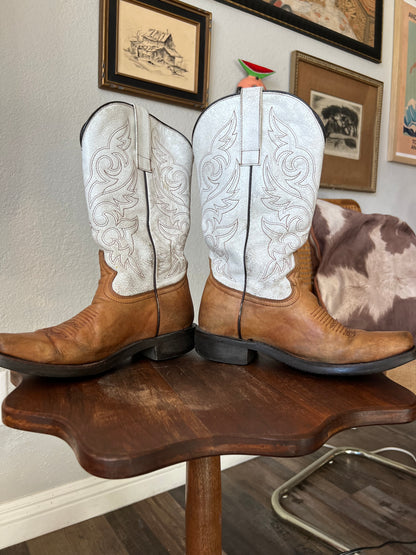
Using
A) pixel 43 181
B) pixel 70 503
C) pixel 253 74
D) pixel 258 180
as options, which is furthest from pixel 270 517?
pixel 253 74

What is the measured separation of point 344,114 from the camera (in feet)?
5.34

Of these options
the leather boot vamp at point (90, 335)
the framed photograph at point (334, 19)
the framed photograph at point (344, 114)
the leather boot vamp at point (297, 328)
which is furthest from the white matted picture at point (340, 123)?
the leather boot vamp at point (90, 335)

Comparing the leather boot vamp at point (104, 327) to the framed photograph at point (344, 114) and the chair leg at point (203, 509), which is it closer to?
the chair leg at point (203, 509)

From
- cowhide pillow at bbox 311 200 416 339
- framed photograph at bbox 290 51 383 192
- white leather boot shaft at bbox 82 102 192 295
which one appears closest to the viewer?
white leather boot shaft at bbox 82 102 192 295

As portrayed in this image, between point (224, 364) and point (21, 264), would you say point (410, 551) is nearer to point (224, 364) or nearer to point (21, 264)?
point (224, 364)

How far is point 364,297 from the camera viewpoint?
124cm

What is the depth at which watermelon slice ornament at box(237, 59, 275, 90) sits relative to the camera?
1.31 m

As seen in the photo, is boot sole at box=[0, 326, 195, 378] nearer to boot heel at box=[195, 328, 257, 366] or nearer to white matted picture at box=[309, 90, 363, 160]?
boot heel at box=[195, 328, 257, 366]

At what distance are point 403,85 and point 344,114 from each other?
42 cm

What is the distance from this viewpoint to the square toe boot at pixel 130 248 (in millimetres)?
665

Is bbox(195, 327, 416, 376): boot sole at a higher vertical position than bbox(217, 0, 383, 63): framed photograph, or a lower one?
lower

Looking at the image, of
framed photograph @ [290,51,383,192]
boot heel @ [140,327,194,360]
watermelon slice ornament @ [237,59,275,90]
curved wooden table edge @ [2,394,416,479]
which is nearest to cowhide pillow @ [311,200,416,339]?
framed photograph @ [290,51,383,192]

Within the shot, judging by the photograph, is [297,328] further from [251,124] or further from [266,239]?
[251,124]

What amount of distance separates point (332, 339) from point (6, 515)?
96cm
